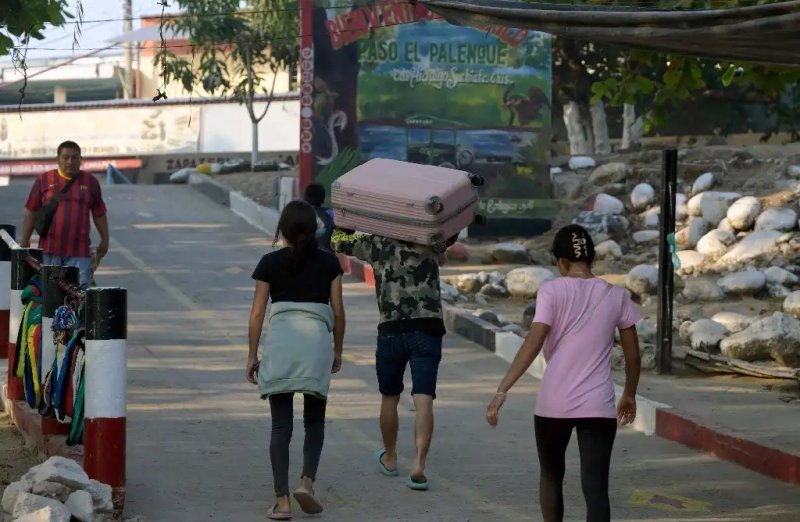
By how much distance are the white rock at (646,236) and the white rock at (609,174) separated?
3008 millimetres

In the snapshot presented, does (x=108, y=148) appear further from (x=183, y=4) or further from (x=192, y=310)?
(x=192, y=310)

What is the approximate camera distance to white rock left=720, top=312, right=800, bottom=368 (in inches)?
486

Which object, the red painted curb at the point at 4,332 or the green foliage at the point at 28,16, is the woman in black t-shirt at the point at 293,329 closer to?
the green foliage at the point at 28,16

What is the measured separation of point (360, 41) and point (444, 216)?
1498cm

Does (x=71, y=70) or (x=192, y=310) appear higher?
(x=71, y=70)

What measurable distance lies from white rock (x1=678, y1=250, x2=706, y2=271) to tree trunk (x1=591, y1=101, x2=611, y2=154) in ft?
52.8

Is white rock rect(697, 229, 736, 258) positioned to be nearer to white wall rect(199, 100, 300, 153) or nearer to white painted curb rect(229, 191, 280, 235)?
white painted curb rect(229, 191, 280, 235)

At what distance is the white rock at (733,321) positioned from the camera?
13977mm

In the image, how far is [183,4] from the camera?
98.1ft

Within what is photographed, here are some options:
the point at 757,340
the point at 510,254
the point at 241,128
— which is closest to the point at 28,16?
the point at 757,340

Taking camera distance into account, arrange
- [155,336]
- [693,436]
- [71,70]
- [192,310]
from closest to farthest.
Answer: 1. [693,436]
2. [155,336]
3. [192,310]
4. [71,70]

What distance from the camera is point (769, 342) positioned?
12445mm

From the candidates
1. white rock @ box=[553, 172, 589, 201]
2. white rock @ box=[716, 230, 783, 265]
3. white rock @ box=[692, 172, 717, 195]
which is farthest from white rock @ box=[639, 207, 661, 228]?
white rock @ box=[716, 230, 783, 265]

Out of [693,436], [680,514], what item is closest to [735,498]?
[680,514]
